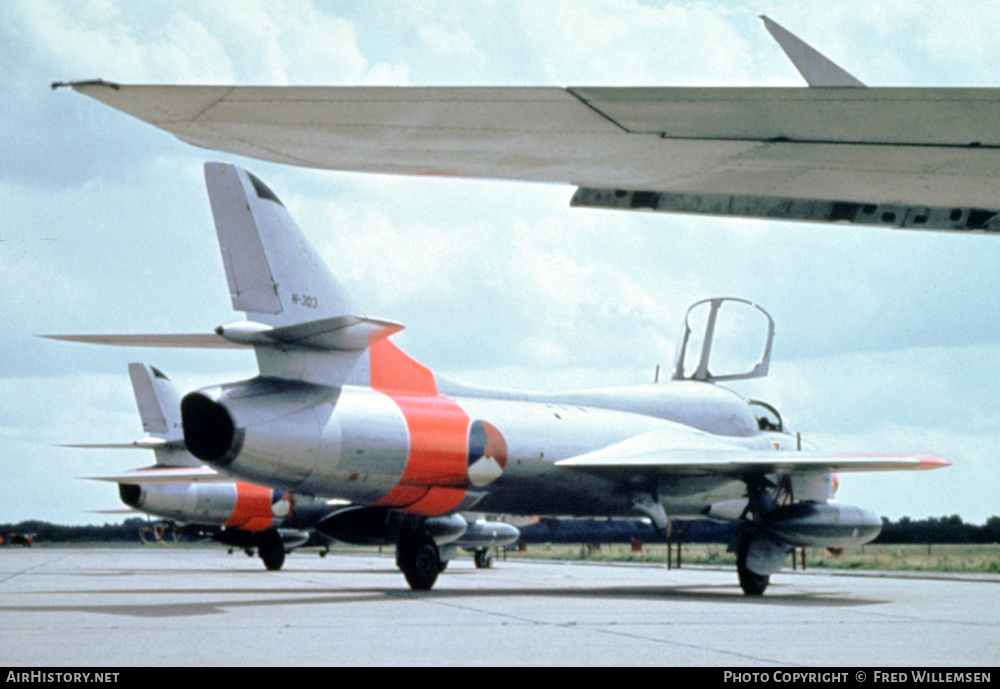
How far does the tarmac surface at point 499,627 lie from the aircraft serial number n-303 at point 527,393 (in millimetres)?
1342

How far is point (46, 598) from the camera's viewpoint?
13359mm

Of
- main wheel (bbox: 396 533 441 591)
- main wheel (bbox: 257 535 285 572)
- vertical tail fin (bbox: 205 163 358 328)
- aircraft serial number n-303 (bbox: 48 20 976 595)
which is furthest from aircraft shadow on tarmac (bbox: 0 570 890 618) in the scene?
main wheel (bbox: 257 535 285 572)

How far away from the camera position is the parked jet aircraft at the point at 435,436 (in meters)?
11.8

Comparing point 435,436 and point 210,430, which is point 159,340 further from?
point 435,436

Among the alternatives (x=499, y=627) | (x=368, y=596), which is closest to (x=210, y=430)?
(x=368, y=596)

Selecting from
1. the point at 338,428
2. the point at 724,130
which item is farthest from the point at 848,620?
the point at 724,130

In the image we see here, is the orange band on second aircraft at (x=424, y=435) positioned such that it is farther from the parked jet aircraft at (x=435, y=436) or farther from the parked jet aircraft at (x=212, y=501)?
the parked jet aircraft at (x=212, y=501)

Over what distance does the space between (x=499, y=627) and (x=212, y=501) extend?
52.7 feet

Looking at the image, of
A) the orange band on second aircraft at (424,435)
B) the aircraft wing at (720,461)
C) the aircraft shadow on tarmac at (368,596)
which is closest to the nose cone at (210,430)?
the aircraft shadow on tarmac at (368,596)

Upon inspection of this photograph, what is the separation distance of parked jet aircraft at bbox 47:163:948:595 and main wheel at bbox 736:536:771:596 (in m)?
0.03

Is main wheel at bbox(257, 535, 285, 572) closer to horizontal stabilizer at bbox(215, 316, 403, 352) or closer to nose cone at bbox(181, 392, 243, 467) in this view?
horizontal stabilizer at bbox(215, 316, 403, 352)

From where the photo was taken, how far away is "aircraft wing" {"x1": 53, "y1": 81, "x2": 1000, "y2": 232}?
320 centimetres
